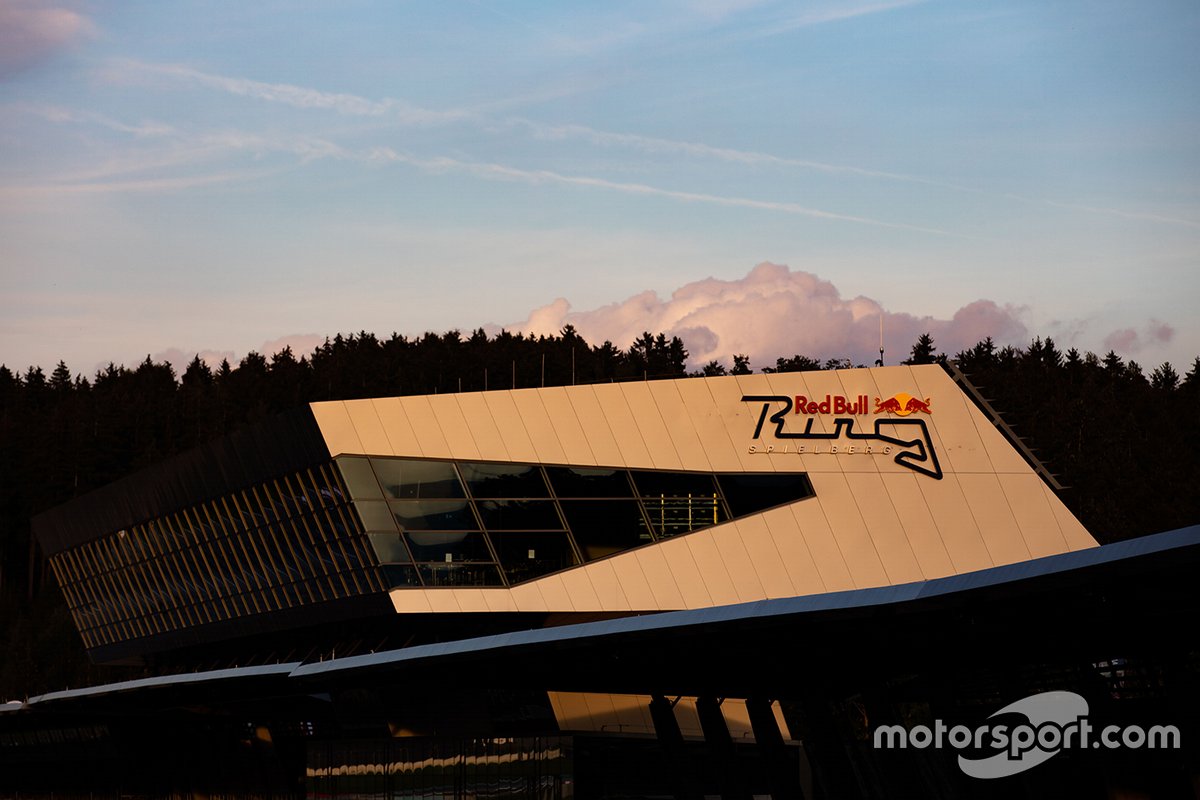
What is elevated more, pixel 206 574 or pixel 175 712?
pixel 206 574

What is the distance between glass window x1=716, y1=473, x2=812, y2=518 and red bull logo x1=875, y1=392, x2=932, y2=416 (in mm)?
3747

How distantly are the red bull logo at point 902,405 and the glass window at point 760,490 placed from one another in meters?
3.75

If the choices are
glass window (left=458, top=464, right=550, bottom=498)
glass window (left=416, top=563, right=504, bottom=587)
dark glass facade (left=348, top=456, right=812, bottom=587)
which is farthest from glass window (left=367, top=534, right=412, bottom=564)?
glass window (left=458, top=464, right=550, bottom=498)

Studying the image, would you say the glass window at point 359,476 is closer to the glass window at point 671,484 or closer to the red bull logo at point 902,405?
the glass window at point 671,484

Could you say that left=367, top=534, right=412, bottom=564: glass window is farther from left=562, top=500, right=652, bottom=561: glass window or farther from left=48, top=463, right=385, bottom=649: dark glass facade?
left=562, top=500, right=652, bottom=561: glass window

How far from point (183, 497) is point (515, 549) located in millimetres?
18767

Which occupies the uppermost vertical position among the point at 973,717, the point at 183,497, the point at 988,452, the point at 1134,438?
the point at 1134,438

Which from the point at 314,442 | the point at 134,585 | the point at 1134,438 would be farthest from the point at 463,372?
the point at 314,442

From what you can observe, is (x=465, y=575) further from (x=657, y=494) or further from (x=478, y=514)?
(x=657, y=494)

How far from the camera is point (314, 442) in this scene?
54.4m

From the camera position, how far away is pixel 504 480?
54.1 meters

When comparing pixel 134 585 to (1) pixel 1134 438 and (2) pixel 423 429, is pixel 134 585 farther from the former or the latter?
(1) pixel 1134 438

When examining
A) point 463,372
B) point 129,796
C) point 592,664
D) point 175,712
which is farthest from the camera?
point 463,372

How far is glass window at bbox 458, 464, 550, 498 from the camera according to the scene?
54000 millimetres
